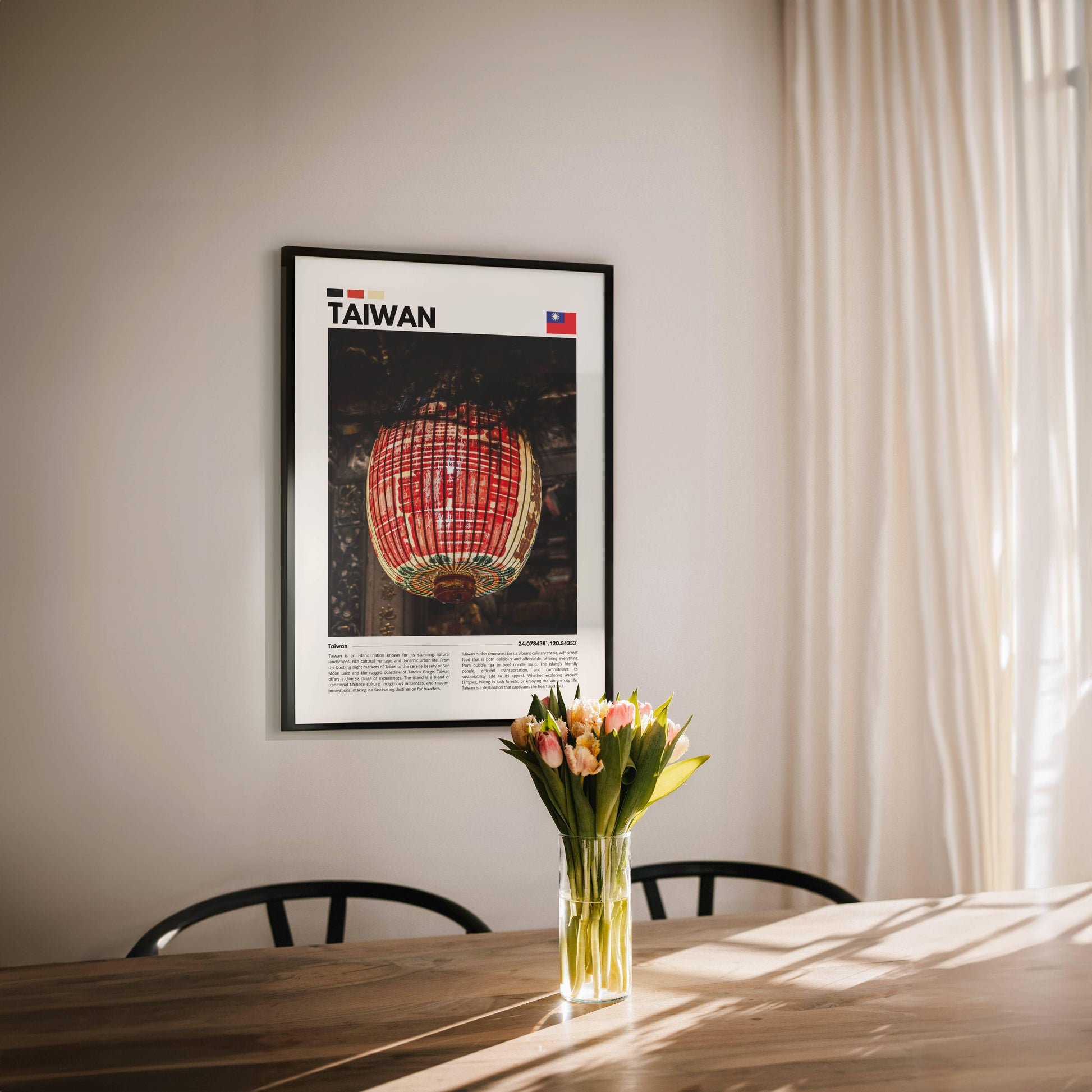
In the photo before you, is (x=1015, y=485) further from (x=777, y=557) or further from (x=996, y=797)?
(x=996, y=797)

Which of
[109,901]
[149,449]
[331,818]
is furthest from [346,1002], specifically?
[149,449]

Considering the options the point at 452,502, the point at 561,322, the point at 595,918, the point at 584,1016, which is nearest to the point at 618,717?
the point at 595,918

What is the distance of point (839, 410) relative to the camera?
2.37 metres

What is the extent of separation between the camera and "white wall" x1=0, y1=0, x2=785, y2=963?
82.0 inches

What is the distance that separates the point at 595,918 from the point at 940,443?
59.8 inches

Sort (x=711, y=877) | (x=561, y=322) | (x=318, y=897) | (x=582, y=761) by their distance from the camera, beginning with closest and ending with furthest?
(x=582, y=761) < (x=318, y=897) < (x=711, y=877) < (x=561, y=322)

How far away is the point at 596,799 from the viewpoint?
1.33m

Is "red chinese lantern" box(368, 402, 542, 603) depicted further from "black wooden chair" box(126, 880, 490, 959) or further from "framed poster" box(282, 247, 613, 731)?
"black wooden chair" box(126, 880, 490, 959)

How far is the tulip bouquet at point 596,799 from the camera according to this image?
1315mm

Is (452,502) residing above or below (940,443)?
below

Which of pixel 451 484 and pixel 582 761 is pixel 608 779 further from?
pixel 451 484

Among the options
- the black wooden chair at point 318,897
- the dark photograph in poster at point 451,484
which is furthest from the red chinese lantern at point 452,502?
the black wooden chair at point 318,897

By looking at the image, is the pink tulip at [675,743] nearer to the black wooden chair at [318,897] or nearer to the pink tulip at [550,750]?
the pink tulip at [550,750]

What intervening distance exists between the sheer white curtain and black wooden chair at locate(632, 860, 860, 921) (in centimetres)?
35
